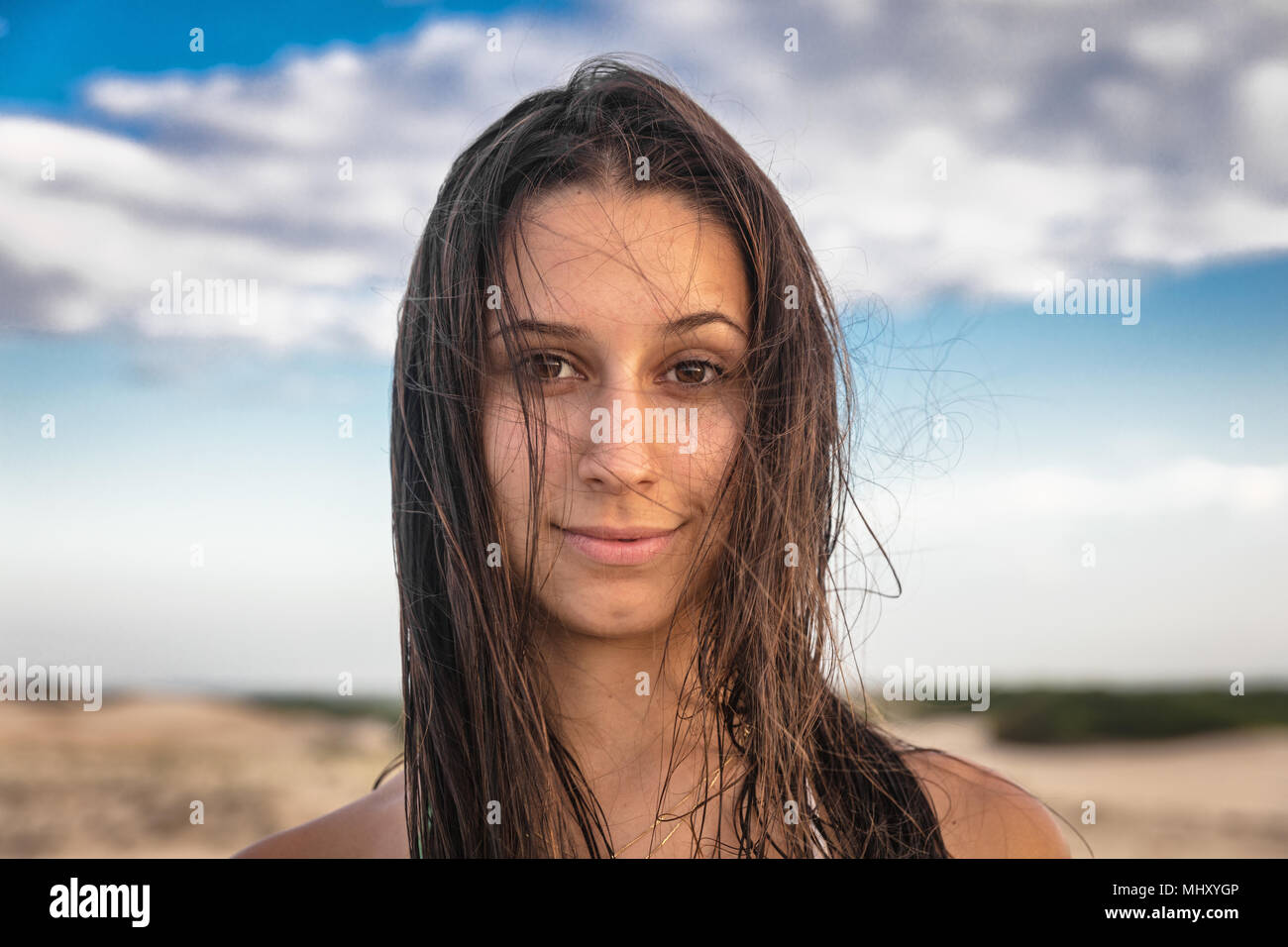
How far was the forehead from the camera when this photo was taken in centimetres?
191

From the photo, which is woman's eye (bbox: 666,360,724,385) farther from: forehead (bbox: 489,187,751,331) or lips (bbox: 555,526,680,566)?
lips (bbox: 555,526,680,566)

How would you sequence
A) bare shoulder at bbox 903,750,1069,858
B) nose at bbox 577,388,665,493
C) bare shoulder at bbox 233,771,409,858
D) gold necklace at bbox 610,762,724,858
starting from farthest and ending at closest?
bare shoulder at bbox 233,771,409,858 → bare shoulder at bbox 903,750,1069,858 → gold necklace at bbox 610,762,724,858 → nose at bbox 577,388,665,493

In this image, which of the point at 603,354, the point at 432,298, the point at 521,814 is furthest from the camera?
the point at 432,298

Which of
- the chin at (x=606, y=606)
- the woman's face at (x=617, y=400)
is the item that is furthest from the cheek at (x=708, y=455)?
the chin at (x=606, y=606)

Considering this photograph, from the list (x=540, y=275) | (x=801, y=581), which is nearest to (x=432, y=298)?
(x=540, y=275)

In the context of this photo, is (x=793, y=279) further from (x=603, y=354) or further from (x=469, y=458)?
(x=469, y=458)

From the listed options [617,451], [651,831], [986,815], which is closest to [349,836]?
[651,831]

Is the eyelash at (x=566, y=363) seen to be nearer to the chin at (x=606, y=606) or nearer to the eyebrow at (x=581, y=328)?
the eyebrow at (x=581, y=328)

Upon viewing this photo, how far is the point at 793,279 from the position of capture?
220 centimetres

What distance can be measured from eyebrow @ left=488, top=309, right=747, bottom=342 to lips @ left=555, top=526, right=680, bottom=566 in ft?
1.33

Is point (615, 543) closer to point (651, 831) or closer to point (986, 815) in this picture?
point (651, 831)

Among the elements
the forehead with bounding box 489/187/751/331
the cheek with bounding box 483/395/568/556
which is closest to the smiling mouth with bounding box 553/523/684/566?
the cheek with bounding box 483/395/568/556

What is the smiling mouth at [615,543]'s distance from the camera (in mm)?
1914
